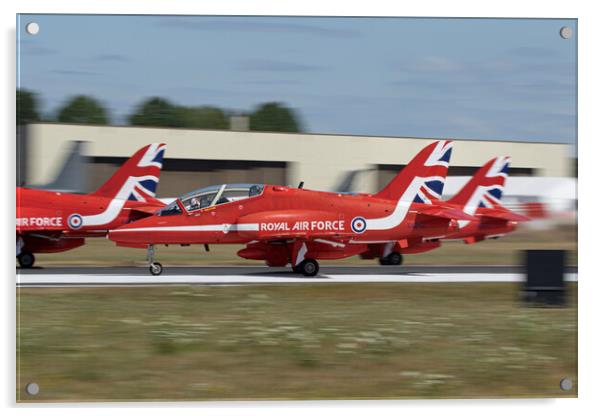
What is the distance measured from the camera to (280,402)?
750cm

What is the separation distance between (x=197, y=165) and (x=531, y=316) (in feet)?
56.9

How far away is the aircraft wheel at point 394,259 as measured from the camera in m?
21.6

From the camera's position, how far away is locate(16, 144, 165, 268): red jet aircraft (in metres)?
20.9

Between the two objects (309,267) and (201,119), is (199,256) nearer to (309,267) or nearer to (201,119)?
(201,119)

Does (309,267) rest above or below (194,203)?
below

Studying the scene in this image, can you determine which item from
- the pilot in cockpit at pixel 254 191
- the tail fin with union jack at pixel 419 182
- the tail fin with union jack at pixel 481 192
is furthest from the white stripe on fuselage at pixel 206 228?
the tail fin with union jack at pixel 481 192

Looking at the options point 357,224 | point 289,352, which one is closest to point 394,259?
point 357,224

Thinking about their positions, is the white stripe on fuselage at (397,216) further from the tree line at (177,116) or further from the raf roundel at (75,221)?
the raf roundel at (75,221)

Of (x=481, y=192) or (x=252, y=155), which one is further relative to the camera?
(x=252, y=155)

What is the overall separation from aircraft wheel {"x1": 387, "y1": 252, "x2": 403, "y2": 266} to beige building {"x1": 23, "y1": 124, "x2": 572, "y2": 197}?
2.38m

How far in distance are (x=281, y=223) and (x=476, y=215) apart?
6.25 m

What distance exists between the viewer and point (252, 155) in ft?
75.2

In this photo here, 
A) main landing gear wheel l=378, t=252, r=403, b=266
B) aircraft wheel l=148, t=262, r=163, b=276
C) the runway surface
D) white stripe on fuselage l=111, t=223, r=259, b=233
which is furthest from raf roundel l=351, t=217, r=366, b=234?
aircraft wheel l=148, t=262, r=163, b=276

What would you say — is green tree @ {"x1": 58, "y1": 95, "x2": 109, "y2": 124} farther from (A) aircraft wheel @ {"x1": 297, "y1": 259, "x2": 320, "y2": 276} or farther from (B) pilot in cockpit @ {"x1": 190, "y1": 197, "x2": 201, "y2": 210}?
(A) aircraft wheel @ {"x1": 297, "y1": 259, "x2": 320, "y2": 276}
